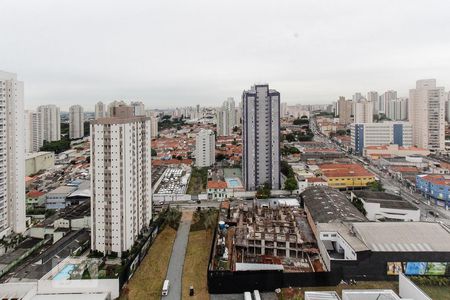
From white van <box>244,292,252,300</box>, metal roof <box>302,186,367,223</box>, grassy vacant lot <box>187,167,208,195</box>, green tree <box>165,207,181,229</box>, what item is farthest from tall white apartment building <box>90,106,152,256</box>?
grassy vacant lot <box>187,167,208,195</box>

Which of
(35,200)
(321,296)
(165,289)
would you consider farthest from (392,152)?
(35,200)

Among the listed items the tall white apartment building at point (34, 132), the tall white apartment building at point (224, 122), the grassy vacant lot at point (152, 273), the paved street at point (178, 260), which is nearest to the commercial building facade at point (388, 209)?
the paved street at point (178, 260)

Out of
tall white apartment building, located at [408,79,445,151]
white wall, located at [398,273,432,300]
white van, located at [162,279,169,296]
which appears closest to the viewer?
white wall, located at [398,273,432,300]

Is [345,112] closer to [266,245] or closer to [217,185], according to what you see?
[217,185]

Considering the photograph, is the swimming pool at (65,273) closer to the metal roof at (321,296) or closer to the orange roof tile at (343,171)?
the metal roof at (321,296)

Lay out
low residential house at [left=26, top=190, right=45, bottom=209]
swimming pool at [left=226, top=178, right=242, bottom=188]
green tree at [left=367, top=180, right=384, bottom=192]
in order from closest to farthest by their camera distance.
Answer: low residential house at [left=26, top=190, right=45, bottom=209]
green tree at [left=367, top=180, right=384, bottom=192]
swimming pool at [left=226, top=178, right=242, bottom=188]

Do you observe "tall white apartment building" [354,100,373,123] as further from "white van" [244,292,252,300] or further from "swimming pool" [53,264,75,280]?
"swimming pool" [53,264,75,280]
